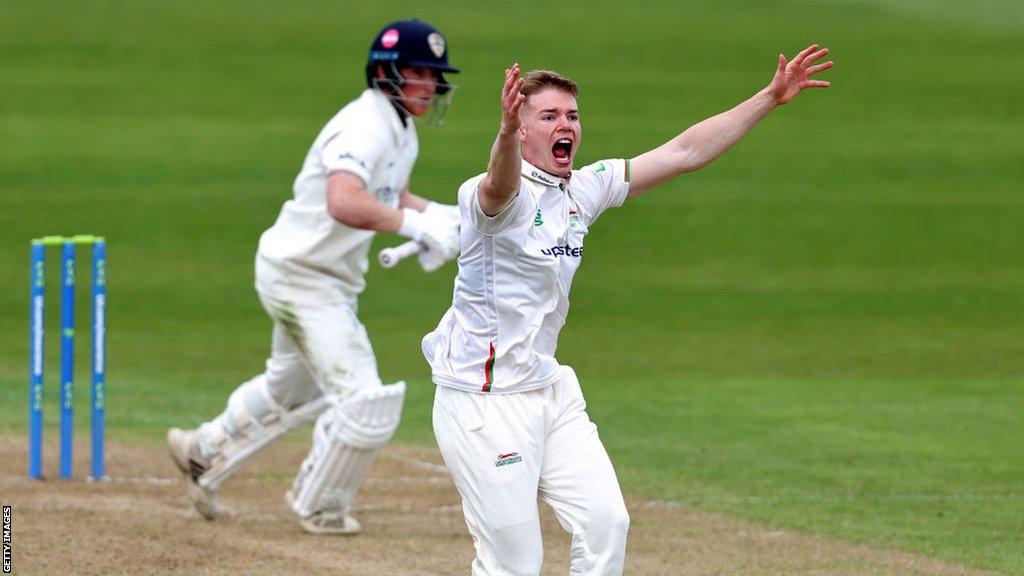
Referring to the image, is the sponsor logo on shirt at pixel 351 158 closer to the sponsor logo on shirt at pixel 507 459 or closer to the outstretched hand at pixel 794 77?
the outstretched hand at pixel 794 77

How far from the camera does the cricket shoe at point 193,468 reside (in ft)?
25.1

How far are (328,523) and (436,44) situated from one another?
2.06m

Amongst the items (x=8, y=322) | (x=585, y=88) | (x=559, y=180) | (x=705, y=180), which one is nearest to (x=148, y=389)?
(x=8, y=322)

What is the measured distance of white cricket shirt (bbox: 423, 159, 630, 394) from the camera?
5.14m

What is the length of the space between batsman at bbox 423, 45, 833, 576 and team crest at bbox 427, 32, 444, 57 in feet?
7.96

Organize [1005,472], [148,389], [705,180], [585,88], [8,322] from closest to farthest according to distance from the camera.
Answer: [1005,472] → [148,389] → [8,322] → [705,180] → [585,88]

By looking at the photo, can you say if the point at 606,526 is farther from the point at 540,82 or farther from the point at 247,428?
the point at 247,428

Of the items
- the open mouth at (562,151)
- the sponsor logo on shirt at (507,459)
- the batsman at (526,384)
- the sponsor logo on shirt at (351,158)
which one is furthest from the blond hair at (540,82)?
the sponsor logo on shirt at (351,158)

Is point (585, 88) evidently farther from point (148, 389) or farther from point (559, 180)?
point (559, 180)

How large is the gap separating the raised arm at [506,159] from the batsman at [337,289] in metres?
2.18

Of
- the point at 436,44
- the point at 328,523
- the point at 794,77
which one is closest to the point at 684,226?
the point at 436,44

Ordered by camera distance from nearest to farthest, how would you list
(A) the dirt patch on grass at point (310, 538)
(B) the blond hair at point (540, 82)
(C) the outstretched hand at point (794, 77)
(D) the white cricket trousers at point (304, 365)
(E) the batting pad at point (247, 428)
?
(B) the blond hair at point (540, 82)
(C) the outstretched hand at point (794, 77)
(A) the dirt patch on grass at point (310, 538)
(D) the white cricket trousers at point (304, 365)
(E) the batting pad at point (247, 428)

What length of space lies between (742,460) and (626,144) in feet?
43.3

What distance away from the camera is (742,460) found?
9109 millimetres
